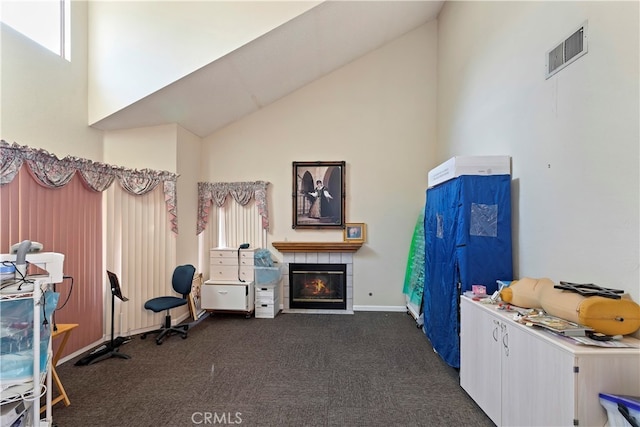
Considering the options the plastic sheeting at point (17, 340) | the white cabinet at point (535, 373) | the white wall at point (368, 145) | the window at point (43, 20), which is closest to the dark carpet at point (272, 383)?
the white cabinet at point (535, 373)

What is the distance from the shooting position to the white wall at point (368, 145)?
15.7 ft

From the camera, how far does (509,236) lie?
2523 mm

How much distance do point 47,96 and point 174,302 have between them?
2.73 meters

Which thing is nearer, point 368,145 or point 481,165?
point 481,165

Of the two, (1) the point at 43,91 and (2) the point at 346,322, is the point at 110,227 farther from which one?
(2) the point at 346,322

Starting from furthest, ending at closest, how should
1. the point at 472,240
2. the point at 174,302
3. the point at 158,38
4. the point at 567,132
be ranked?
the point at 174,302
the point at 158,38
the point at 472,240
the point at 567,132

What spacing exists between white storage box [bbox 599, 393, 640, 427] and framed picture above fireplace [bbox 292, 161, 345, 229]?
366cm

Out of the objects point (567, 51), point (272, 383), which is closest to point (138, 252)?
point (272, 383)

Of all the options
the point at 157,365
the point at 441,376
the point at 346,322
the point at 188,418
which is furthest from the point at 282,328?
the point at 441,376

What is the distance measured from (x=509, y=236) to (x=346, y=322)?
8.57 feet

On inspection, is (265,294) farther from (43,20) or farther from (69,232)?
(43,20)

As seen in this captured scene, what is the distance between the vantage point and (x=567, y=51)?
1986 mm

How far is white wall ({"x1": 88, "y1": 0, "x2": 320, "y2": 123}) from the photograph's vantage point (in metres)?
3.36

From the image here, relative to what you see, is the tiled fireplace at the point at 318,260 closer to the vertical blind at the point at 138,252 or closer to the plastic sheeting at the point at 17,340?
the vertical blind at the point at 138,252
